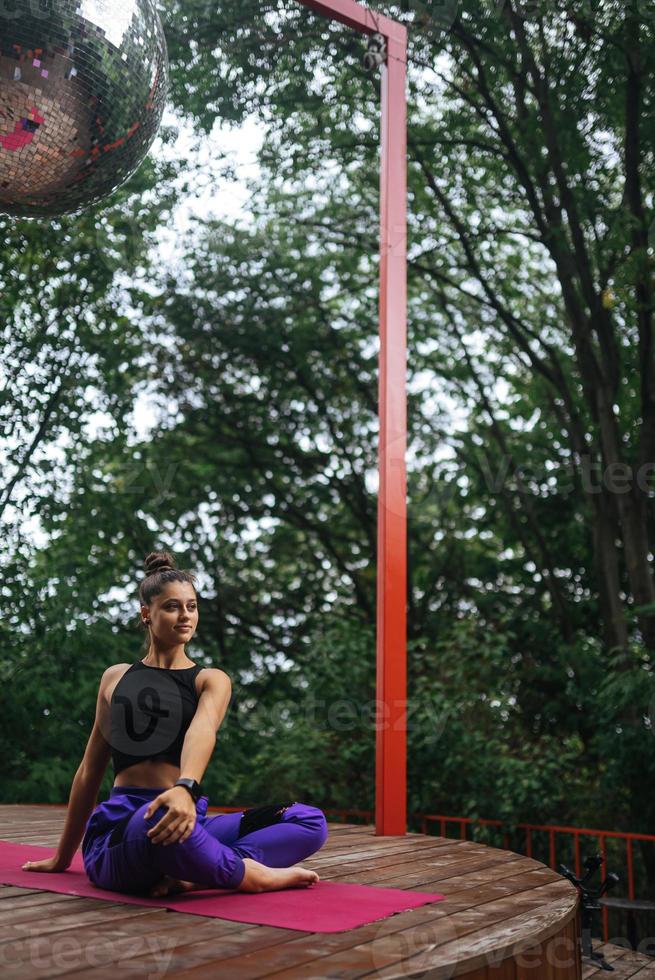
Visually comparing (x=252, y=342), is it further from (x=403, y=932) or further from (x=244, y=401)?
(x=403, y=932)

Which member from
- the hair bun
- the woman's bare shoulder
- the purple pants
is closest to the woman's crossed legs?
the purple pants

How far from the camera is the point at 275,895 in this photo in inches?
82.7

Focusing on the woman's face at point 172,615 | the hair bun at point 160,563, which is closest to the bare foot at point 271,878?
the woman's face at point 172,615

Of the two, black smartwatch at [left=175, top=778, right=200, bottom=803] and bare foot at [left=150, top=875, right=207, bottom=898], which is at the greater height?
black smartwatch at [left=175, top=778, right=200, bottom=803]

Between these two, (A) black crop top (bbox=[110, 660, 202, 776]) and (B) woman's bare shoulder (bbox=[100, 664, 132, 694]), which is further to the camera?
(B) woman's bare shoulder (bbox=[100, 664, 132, 694])

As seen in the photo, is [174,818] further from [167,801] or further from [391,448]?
[391,448]

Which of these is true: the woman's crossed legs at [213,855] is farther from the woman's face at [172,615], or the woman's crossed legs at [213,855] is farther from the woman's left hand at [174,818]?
the woman's face at [172,615]

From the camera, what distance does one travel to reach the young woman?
1.95 metres

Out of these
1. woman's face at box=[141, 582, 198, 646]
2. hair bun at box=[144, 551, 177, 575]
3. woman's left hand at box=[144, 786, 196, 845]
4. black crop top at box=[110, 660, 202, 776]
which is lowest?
woman's left hand at box=[144, 786, 196, 845]

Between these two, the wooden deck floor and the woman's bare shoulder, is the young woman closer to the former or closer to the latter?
the woman's bare shoulder

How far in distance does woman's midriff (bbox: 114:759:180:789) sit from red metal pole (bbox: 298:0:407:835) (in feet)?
4.99

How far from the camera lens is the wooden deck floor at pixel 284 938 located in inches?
57.4

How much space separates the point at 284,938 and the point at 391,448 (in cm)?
225

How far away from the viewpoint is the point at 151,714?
6.84 feet
